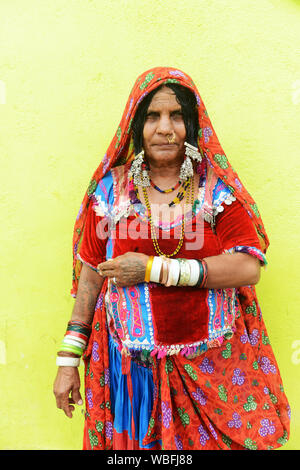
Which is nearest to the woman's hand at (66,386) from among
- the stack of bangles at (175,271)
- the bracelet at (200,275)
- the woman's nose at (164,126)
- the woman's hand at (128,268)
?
the woman's hand at (128,268)

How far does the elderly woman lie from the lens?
1.61 meters

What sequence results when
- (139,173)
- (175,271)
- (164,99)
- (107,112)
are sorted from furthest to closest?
(107,112)
(139,173)
(164,99)
(175,271)

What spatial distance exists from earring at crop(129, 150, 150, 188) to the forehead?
20cm

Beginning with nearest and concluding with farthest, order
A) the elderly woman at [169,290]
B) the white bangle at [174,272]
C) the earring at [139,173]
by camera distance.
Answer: the white bangle at [174,272] < the elderly woman at [169,290] < the earring at [139,173]

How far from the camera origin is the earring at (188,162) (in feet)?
5.46

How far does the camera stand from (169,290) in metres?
1.63

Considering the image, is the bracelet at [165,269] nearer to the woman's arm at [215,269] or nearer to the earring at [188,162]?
the woman's arm at [215,269]

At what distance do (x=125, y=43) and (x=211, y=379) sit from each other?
1.70 metres

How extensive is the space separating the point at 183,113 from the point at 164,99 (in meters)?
0.10

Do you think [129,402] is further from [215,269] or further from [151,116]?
[151,116]

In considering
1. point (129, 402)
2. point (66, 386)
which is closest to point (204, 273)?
point (129, 402)

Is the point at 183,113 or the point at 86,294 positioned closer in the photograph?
the point at 183,113

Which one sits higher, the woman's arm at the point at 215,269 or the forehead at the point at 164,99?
the forehead at the point at 164,99

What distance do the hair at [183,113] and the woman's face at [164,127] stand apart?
2 cm
